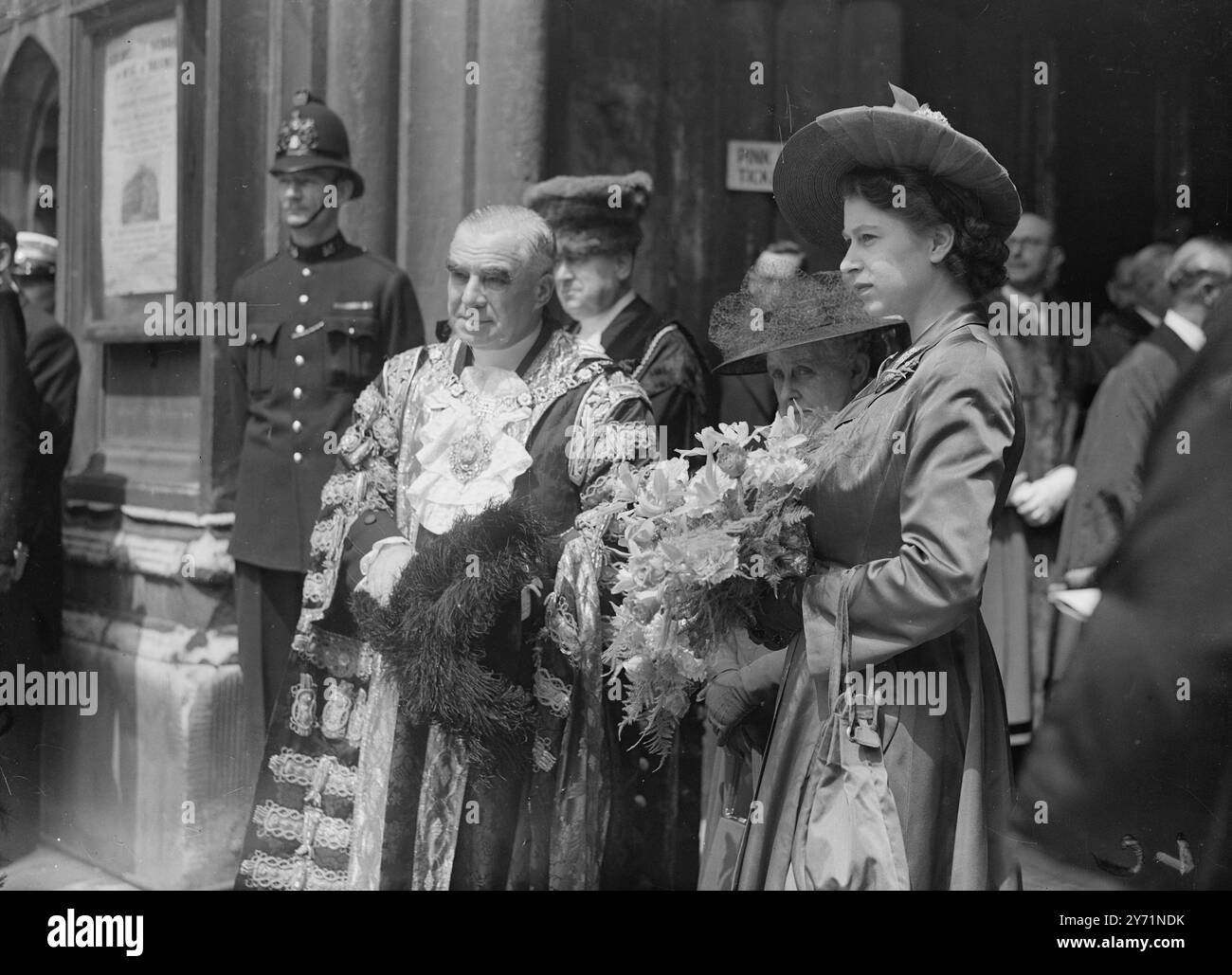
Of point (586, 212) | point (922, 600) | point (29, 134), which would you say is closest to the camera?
point (922, 600)

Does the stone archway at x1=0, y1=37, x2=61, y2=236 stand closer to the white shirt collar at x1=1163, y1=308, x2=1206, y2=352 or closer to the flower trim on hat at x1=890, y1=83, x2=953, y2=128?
the flower trim on hat at x1=890, y1=83, x2=953, y2=128

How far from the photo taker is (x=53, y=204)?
15.5ft

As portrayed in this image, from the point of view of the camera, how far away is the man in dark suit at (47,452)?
4434 mm

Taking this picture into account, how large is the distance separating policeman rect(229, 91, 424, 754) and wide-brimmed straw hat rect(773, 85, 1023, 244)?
151cm

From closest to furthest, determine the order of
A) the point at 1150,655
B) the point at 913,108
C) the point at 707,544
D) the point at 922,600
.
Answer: the point at 922,600 → the point at 707,544 → the point at 913,108 → the point at 1150,655

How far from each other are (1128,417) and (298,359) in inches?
104

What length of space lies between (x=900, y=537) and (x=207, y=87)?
112 inches

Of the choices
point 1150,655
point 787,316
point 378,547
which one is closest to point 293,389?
point 378,547

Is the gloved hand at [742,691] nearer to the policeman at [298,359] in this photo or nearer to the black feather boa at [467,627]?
the black feather boa at [467,627]

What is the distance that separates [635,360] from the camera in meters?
4.12

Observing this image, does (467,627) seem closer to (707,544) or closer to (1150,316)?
(707,544)
